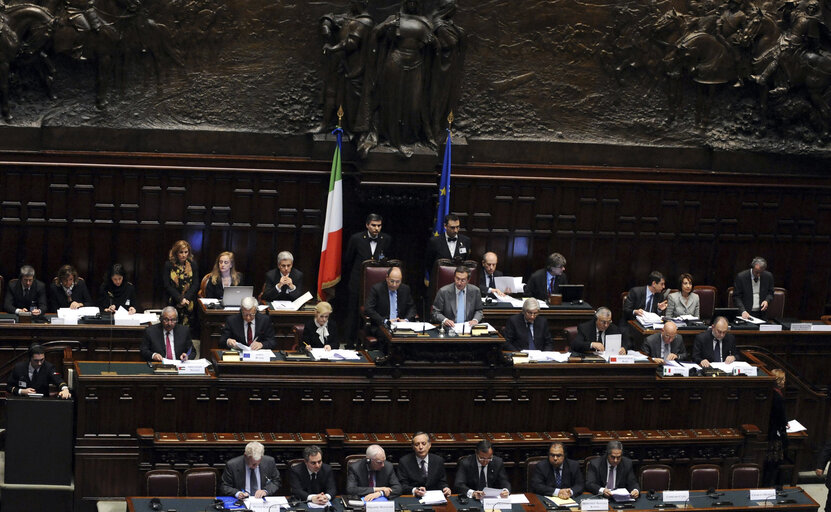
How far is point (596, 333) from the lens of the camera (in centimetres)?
1608

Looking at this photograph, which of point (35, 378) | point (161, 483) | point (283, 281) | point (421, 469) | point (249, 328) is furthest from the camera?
point (283, 281)

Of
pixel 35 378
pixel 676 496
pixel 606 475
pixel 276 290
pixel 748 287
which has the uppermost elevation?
pixel 748 287

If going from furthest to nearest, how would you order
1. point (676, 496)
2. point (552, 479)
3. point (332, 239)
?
point (332, 239)
point (552, 479)
point (676, 496)

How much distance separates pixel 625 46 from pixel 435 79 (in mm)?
2727

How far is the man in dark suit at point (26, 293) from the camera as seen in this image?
16.3m

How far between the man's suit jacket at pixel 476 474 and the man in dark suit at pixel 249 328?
2.53 m

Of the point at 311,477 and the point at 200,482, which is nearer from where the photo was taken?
the point at 200,482

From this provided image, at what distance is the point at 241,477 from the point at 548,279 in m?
5.63

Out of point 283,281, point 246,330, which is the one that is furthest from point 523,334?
point 246,330

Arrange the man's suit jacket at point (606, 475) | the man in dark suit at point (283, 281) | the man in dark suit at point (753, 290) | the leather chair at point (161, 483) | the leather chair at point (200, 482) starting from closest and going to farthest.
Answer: the leather chair at point (161, 483) < the leather chair at point (200, 482) < the man's suit jacket at point (606, 475) < the man in dark suit at point (283, 281) < the man in dark suit at point (753, 290)

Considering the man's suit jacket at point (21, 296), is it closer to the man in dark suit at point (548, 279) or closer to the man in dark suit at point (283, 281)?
the man in dark suit at point (283, 281)

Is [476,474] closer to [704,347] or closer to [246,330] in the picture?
[246,330]

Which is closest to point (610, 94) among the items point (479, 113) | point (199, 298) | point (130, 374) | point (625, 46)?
point (625, 46)

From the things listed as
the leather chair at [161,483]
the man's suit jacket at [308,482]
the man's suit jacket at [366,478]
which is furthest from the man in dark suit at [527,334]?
the leather chair at [161,483]
